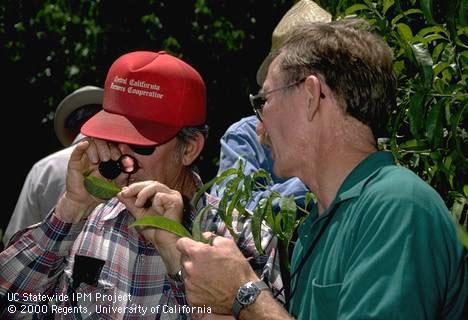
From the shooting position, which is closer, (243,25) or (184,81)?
(184,81)

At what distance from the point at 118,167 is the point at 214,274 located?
0.85 m

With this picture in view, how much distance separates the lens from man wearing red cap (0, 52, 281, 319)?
293 centimetres

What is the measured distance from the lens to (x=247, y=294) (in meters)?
2.38

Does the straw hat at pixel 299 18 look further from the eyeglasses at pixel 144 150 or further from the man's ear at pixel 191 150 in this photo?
the eyeglasses at pixel 144 150

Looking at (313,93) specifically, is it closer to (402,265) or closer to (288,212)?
(288,212)

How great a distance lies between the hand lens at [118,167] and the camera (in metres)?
3.09

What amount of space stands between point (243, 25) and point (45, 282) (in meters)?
5.06

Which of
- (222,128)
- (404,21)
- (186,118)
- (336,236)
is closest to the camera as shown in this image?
(336,236)

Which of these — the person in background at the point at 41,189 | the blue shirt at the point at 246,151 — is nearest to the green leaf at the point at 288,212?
the blue shirt at the point at 246,151

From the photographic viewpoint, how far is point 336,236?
223cm

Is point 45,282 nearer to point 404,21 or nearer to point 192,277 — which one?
point 192,277

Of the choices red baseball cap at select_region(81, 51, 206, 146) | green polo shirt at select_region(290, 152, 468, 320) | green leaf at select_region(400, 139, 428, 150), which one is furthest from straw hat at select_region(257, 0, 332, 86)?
green polo shirt at select_region(290, 152, 468, 320)

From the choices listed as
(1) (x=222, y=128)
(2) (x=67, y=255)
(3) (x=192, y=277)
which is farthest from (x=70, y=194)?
(1) (x=222, y=128)

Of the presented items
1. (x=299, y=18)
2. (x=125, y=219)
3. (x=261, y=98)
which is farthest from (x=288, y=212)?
(x=299, y=18)
